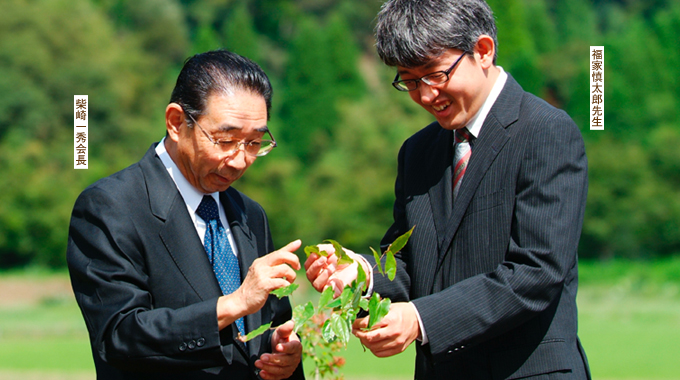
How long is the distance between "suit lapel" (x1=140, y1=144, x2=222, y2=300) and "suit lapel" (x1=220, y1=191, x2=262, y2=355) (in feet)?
0.80

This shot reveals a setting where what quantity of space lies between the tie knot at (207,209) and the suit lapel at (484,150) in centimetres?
110

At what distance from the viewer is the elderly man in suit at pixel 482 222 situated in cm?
347

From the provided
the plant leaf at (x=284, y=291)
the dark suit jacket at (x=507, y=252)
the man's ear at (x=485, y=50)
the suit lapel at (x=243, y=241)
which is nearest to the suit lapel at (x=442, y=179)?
the dark suit jacket at (x=507, y=252)

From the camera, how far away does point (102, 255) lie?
353 cm

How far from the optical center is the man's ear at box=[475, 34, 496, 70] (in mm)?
3664

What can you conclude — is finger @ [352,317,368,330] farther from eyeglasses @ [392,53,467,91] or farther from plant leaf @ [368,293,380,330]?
eyeglasses @ [392,53,467,91]

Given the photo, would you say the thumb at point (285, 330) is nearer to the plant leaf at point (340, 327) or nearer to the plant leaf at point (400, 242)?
the plant leaf at point (340, 327)

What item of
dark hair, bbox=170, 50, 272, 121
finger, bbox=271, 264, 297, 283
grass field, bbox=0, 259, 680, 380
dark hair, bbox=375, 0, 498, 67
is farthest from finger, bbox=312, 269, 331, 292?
grass field, bbox=0, 259, 680, 380

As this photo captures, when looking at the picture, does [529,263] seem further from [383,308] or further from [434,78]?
[434,78]

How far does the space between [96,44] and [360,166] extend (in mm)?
20910

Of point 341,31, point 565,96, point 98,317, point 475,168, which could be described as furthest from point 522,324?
point 341,31

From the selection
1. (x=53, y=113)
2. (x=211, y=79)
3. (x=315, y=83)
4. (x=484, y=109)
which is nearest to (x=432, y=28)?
(x=484, y=109)

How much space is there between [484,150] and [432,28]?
1.97 ft

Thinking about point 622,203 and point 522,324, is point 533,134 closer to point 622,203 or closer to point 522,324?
point 522,324
